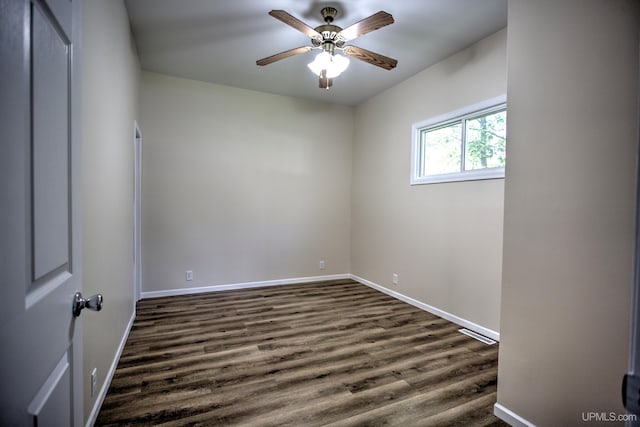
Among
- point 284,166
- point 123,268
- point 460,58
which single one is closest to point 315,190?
point 284,166

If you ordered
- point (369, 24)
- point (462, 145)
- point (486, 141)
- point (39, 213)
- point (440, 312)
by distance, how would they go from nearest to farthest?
1. point (39, 213)
2. point (369, 24)
3. point (486, 141)
4. point (462, 145)
5. point (440, 312)

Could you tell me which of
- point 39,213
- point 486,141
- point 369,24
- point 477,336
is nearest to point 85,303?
point 39,213

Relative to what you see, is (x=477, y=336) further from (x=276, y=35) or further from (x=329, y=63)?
(x=276, y=35)

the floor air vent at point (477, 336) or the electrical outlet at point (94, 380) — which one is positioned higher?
the electrical outlet at point (94, 380)

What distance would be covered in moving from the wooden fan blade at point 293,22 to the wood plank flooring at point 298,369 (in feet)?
8.33

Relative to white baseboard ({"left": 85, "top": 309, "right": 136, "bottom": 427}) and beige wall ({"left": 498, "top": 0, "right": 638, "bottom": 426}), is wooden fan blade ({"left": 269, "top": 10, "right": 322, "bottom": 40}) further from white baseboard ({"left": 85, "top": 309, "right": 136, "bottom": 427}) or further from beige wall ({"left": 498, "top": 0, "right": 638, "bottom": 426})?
white baseboard ({"left": 85, "top": 309, "right": 136, "bottom": 427})

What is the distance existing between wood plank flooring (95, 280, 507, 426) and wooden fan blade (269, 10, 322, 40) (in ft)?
8.33

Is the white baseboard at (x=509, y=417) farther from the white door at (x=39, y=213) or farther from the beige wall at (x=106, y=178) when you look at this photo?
the beige wall at (x=106, y=178)

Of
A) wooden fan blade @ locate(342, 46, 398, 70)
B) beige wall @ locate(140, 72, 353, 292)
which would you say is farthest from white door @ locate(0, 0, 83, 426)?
beige wall @ locate(140, 72, 353, 292)

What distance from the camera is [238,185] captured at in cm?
434

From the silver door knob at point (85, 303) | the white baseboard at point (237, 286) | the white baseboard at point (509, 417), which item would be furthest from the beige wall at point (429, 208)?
the silver door knob at point (85, 303)

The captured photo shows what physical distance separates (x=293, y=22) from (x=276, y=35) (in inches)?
29.8

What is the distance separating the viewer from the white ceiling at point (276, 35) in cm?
250

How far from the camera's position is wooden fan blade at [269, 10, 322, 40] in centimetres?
213
